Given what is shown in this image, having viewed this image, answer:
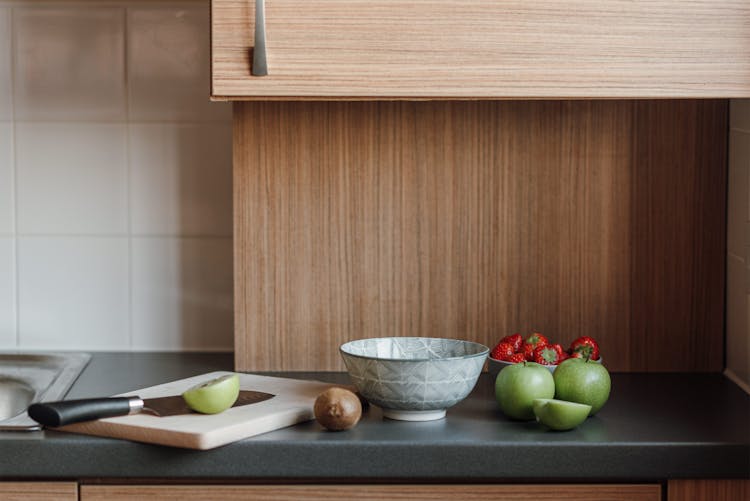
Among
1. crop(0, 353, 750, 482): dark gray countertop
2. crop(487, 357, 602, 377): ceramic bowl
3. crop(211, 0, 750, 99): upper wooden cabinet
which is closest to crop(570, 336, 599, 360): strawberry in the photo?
crop(487, 357, 602, 377): ceramic bowl

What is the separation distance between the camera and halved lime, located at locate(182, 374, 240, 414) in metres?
1.38

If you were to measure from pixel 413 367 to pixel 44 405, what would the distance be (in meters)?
0.48

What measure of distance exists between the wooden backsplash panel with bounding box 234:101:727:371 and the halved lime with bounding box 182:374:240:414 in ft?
1.19

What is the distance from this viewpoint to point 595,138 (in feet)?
5.73

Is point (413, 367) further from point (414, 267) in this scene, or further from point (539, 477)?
point (414, 267)

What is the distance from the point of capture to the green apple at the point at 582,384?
145cm

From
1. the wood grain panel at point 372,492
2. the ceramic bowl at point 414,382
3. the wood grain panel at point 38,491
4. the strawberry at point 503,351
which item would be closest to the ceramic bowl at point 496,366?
the strawberry at point 503,351

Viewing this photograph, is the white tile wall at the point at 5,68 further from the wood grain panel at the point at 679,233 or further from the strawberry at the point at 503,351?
the wood grain panel at the point at 679,233

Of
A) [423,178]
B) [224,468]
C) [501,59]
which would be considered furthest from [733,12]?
[224,468]

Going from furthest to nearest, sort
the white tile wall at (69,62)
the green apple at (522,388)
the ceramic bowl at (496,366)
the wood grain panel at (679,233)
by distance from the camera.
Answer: the white tile wall at (69,62) → the wood grain panel at (679,233) → the ceramic bowl at (496,366) → the green apple at (522,388)

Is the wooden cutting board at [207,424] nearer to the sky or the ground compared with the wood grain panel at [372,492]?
nearer to the sky

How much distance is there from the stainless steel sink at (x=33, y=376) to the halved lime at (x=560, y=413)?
2.33 feet

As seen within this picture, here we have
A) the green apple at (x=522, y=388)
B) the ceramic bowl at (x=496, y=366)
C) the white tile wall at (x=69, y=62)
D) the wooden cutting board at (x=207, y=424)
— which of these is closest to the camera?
the wooden cutting board at (x=207, y=424)

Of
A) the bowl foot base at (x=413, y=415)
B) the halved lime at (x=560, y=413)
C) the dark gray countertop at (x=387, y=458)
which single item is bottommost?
the dark gray countertop at (x=387, y=458)
